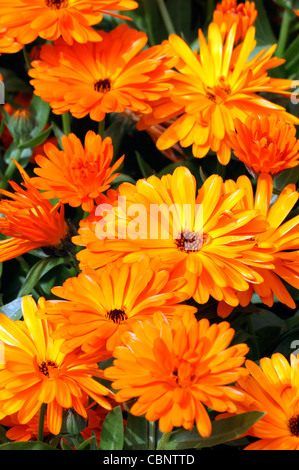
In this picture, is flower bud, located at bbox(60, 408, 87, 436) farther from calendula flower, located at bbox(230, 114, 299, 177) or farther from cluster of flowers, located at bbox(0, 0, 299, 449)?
calendula flower, located at bbox(230, 114, 299, 177)

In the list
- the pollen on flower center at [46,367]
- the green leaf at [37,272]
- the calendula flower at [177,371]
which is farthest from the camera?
the green leaf at [37,272]

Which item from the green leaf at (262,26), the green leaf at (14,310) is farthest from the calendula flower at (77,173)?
the green leaf at (262,26)

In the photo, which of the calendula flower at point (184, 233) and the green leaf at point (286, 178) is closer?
the calendula flower at point (184, 233)

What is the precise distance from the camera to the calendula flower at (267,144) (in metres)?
0.60

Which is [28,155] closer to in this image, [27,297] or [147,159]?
[147,159]

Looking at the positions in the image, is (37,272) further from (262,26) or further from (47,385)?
(262,26)

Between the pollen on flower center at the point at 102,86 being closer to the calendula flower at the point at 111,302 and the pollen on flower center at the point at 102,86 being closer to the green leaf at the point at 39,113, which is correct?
the green leaf at the point at 39,113

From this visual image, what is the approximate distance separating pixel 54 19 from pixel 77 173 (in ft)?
0.68

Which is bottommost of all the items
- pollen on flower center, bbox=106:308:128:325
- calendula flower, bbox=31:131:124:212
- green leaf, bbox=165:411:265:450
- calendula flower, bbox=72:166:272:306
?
green leaf, bbox=165:411:265:450

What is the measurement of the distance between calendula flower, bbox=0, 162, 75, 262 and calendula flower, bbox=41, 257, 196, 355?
0.08m

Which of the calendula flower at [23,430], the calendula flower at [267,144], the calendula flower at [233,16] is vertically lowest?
the calendula flower at [23,430]

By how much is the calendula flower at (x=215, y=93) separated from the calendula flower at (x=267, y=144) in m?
0.07

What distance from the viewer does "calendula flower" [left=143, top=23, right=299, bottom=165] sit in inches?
27.1

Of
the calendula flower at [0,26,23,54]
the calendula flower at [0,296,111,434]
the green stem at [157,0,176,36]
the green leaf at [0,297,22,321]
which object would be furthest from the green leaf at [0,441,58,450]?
the green stem at [157,0,176,36]
